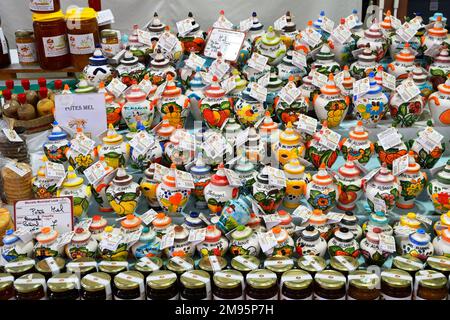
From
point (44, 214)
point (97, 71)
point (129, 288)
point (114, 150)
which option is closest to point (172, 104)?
point (114, 150)

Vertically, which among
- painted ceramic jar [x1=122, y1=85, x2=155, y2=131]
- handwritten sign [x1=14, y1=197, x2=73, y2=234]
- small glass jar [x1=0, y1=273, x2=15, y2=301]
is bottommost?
small glass jar [x1=0, y1=273, x2=15, y2=301]

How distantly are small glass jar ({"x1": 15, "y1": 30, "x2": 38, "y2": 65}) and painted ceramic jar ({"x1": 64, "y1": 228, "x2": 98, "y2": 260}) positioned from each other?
2.00 metres

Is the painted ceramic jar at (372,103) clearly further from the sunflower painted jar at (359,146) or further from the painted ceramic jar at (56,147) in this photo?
the painted ceramic jar at (56,147)

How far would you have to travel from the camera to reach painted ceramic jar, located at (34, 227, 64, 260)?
2.36 metres

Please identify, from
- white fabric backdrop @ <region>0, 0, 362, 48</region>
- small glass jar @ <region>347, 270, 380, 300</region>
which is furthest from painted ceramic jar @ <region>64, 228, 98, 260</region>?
white fabric backdrop @ <region>0, 0, 362, 48</region>

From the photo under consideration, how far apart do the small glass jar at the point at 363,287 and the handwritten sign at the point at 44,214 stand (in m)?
1.15

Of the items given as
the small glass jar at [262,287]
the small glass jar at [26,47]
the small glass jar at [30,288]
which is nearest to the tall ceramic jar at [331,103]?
the small glass jar at [262,287]

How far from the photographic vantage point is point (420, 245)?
7.55 feet

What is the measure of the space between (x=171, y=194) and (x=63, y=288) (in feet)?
2.16

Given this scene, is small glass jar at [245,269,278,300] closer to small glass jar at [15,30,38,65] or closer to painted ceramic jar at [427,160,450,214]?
painted ceramic jar at [427,160,450,214]

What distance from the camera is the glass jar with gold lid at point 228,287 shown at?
Result: 2064 mm

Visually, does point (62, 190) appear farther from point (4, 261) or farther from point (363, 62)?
point (363, 62)

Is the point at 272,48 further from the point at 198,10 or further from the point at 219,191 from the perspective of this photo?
the point at 198,10

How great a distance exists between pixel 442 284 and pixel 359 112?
4.08 ft
